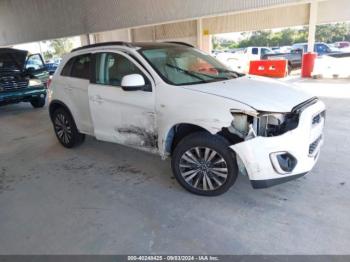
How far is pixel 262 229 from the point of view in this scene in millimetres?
2518

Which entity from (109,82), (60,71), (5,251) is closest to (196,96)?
(109,82)

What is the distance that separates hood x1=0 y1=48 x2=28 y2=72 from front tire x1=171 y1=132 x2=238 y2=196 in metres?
7.15

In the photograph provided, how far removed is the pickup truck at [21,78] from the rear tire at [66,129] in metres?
3.94

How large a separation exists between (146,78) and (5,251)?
215cm

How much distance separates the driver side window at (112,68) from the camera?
353 cm

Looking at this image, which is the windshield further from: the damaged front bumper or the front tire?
the damaged front bumper

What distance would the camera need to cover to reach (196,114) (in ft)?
9.32

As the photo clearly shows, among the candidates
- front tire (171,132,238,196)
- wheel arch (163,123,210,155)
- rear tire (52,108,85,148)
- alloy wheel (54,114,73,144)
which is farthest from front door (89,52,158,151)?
alloy wheel (54,114,73,144)

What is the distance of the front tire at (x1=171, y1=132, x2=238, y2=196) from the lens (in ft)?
9.25

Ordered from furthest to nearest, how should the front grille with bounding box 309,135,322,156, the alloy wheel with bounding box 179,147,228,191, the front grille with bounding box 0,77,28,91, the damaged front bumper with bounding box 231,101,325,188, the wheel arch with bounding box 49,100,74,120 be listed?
the front grille with bounding box 0,77,28,91, the wheel arch with bounding box 49,100,74,120, the alloy wheel with bounding box 179,147,228,191, the front grille with bounding box 309,135,322,156, the damaged front bumper with bounding box 231,101,325,188

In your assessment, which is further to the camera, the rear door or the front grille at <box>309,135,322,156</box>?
the rear door

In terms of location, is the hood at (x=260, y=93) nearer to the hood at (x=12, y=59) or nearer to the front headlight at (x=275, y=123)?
the front headlight at (x=275, y=123)

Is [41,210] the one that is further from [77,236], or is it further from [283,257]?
[283,257]

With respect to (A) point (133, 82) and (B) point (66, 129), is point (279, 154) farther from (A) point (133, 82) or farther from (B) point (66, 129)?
(B) point (66, 129)
